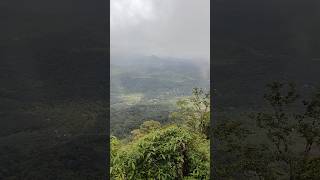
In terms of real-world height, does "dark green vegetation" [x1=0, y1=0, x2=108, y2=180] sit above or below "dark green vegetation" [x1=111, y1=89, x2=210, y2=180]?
above

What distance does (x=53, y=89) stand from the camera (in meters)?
3.92

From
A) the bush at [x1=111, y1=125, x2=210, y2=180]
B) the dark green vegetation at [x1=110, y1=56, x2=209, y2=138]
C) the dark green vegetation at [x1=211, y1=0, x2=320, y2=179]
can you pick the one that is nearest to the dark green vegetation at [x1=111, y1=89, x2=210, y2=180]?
the bush at [x1=111, y1=125, x2=210, y2=180]

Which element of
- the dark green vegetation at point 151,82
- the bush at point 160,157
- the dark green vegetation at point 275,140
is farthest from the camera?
the dark green vegetation at point 151,82

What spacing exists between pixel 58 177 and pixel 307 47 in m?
2.25

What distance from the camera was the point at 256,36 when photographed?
13.8 feet

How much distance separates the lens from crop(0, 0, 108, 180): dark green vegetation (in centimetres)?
382

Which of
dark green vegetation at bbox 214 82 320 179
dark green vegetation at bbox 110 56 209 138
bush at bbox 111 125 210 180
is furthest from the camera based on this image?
dark green vegetation at bbox 110 56 209 138

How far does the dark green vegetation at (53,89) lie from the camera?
3.82 meters

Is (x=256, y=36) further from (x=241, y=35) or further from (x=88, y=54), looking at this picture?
(x=88, y=54)

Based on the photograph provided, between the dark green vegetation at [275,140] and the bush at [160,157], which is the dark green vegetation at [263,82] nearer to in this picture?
the dark green vegetation at [275,140]

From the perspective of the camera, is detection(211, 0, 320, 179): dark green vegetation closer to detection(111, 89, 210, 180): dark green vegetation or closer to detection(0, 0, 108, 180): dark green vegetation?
detection(111, 89, 210, 180): dark green vegetation

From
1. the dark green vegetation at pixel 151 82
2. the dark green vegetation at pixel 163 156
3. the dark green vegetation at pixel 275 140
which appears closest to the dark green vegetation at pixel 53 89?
the dark green vegetation at pixel 163 156

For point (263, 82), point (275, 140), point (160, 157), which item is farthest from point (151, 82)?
point (275, 140)

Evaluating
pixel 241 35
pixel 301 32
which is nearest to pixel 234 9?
pixel 241 35
